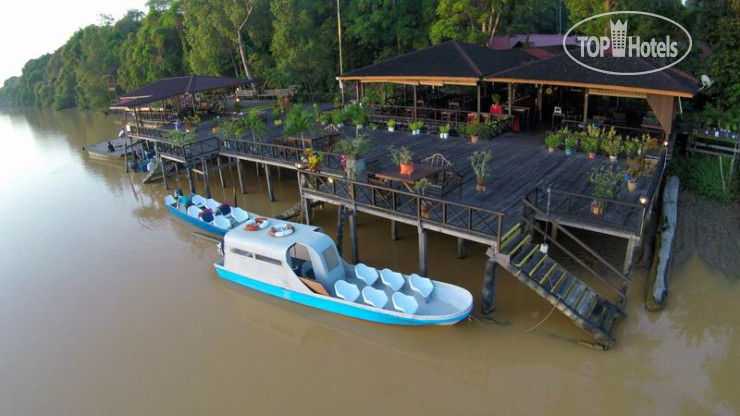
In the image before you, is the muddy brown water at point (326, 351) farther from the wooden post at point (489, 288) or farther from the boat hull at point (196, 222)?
the boat hull at point (196, 222)

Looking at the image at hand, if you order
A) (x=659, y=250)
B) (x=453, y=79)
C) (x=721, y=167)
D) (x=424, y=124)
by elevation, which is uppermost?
(x=453, y=79)

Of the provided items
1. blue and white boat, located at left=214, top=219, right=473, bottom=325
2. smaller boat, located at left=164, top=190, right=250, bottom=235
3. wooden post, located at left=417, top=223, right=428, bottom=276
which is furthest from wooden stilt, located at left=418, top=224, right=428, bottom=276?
smaller boat, located at left=164, top=190, right=250, bottom=235

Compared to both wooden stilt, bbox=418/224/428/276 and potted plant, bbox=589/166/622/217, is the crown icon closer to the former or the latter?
potted plant, bbox=589/166/622/217

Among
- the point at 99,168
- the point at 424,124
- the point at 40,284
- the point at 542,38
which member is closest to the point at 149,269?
the point at 40,284

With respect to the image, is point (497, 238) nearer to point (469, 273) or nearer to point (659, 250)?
point (469, 273)

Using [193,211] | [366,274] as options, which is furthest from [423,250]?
[193,211]

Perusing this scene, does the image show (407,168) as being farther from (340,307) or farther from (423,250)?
(340,307)

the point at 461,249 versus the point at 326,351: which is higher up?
the point at 461,249
